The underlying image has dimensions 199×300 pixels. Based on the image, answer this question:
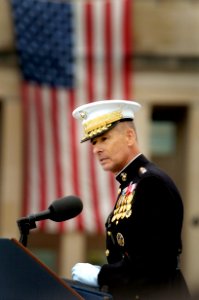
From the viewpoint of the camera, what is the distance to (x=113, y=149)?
13.7ft

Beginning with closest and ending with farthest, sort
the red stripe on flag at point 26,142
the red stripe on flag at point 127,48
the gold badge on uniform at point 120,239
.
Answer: the gold badge on uniform at point 120,239
the red stripe on flag at point 26,142
the red stripe on flag at point 127,48

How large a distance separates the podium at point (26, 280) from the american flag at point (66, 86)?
8.85m

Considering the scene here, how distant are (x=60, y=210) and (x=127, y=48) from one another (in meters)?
9.13

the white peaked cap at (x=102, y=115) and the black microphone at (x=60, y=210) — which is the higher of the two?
the white peaked cap at (x=102, y=115)

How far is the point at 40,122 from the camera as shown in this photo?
12625mm

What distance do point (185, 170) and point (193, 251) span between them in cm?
98

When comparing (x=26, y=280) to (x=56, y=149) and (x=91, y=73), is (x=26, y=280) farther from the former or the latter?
(x=91, y=73)

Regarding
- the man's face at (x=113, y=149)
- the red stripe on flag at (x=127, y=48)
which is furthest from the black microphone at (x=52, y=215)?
the red stripe on flag at (x=127, y=48)

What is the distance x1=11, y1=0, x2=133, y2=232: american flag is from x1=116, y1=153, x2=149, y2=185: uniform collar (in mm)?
8266

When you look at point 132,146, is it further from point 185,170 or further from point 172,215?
point 185,170

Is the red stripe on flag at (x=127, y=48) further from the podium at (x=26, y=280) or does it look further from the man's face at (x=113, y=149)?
the podium at (x=26, y=280)

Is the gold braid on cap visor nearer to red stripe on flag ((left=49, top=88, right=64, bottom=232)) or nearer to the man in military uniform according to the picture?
the man in military uniform

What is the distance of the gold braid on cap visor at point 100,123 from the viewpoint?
4.21 m

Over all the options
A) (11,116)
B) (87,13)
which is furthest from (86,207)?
(87,13)
